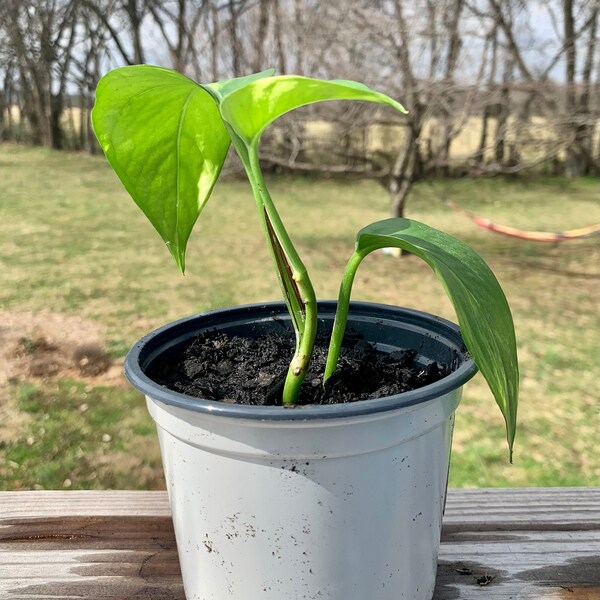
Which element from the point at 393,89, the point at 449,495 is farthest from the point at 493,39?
the point at 449,495

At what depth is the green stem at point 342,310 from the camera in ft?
1.55

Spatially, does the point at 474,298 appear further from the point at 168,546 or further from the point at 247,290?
the point at 247,290

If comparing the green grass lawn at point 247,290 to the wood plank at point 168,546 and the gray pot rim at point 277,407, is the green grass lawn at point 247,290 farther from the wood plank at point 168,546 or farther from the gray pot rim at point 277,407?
the gray pot rim at point 277,407

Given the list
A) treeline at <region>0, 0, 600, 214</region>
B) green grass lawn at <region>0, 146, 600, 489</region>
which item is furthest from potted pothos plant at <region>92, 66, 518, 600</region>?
treeline at <region>0, 0, 600, 214</region>

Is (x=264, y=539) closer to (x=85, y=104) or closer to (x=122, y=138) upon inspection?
(x=122, y=138)

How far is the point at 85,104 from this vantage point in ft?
30.4

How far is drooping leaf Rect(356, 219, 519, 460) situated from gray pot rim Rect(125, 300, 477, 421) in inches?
1.5

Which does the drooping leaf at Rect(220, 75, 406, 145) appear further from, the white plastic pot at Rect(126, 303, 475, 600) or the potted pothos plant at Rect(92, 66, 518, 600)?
the white plastic pot at Rect(126, 303, 475, 600)

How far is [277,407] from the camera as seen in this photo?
0.41 metres

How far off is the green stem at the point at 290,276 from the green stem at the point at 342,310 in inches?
0.9

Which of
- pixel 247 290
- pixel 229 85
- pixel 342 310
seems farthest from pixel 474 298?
pixel 247 290

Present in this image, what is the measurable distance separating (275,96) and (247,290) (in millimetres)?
2303

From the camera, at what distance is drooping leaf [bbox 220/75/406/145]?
0.37 metres

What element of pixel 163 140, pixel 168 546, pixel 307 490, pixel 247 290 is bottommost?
pixel 247 290
